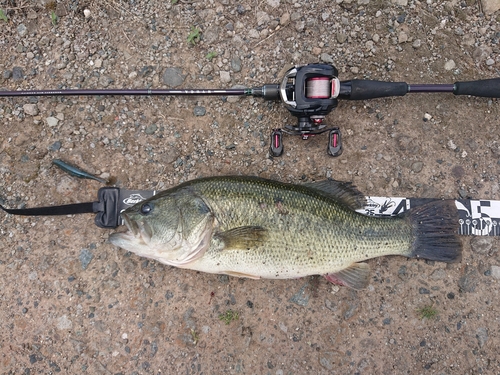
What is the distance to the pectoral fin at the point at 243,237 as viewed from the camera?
112 inches

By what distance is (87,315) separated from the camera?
3.40 metres

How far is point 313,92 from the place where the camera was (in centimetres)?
307

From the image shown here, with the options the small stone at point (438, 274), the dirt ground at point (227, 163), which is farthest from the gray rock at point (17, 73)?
the small stone at point (438, 274)

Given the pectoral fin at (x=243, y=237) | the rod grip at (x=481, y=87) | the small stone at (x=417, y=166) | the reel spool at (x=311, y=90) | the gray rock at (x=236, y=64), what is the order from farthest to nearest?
the gray rock at (x=236, y=64) < the small stone at (x=417, y=166) < the rod grip at (x=481, y=87) < the reel spool at (x=311, y=90) < the pectoral fin at (x=243, y=237)

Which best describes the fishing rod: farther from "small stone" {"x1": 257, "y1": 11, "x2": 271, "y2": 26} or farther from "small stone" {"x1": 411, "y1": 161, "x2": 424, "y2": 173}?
"small stone" {"x1": 257, "y1": 11, "x2": 271, "y2": 26}

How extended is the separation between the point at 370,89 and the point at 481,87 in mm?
1102

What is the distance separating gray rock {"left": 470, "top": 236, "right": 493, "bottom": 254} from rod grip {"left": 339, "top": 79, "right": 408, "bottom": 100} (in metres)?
1.67

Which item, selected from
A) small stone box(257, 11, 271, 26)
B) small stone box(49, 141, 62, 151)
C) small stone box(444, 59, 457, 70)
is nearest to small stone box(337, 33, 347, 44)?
small stone box(257, 11, 271, 26)

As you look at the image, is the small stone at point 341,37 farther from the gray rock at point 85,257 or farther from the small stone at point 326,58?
the gray rock at point 85,257

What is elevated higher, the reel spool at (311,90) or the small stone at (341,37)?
the small stone at (341,37)

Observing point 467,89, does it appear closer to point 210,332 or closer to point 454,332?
point 454,332

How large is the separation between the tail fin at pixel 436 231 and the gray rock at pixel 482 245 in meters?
0.36

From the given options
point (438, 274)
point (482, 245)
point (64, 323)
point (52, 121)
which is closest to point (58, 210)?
point (52, 121)

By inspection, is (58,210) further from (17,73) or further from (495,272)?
(495,272)
